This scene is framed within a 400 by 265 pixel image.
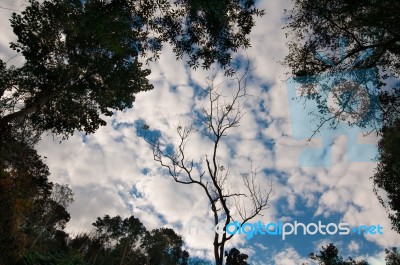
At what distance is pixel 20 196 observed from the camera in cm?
1480

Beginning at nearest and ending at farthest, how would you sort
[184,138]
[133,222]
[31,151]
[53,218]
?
[184,138] < [31,151] < [53,218] < [133,222]

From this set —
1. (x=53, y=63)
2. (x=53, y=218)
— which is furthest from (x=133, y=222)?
(x=53, y=63)

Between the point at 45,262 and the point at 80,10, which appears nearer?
the point at 45,262

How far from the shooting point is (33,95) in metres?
15.8

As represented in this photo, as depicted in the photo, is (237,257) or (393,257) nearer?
(393,257)

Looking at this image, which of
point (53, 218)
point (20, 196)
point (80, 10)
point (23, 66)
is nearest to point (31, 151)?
point (20, 196)

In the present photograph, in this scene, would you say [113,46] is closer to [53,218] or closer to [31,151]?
[31,151]

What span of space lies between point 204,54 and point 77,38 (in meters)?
8.92

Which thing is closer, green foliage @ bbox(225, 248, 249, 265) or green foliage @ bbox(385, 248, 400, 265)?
green foliage @ bbox(385, 248, 400, 265)

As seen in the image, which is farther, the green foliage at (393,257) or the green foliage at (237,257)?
the green foliage at (237,257)

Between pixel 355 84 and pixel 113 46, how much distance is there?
29.9 ft

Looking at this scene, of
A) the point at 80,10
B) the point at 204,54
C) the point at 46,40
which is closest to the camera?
the point at 204,54

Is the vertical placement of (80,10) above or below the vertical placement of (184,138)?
above

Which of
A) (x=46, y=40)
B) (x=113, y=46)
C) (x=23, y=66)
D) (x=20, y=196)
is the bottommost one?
(x=20, y=196)
